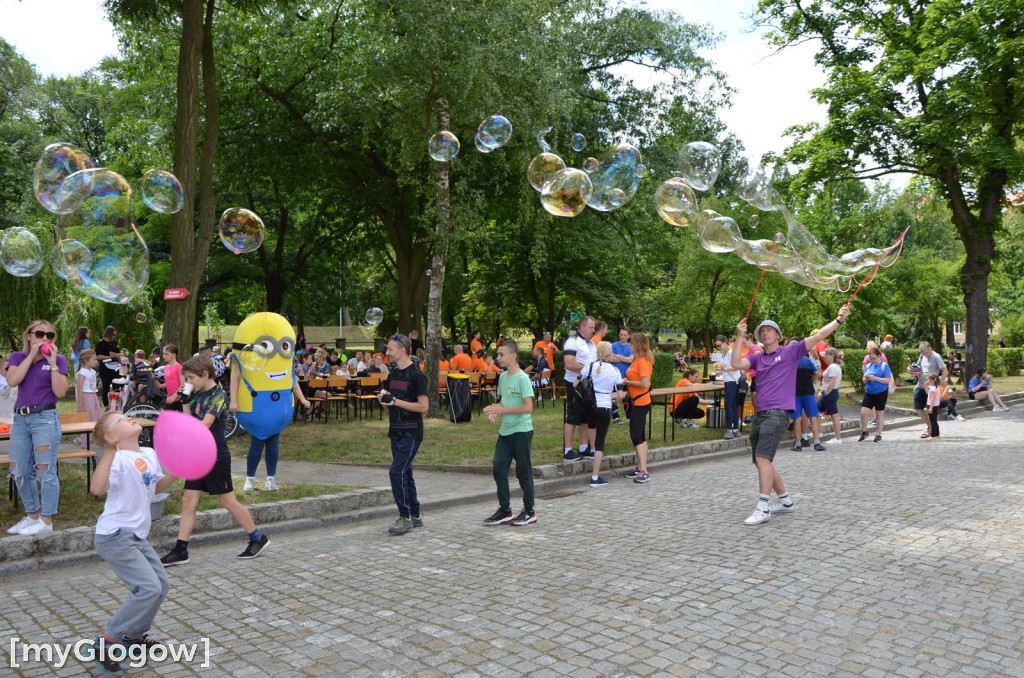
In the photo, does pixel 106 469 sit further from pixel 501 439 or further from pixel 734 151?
pixel 734 151

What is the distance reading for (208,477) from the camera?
636 cm

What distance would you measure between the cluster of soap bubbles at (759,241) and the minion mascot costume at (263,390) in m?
5.61

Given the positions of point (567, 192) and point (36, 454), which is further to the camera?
point (567, 192)

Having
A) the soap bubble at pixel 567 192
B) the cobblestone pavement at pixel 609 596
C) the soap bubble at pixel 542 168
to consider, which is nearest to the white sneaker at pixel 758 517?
the cobblestone pavement at pixel 609 596

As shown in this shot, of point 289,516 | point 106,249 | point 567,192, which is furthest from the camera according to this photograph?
point 567,192

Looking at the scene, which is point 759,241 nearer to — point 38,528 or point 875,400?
point 875,400

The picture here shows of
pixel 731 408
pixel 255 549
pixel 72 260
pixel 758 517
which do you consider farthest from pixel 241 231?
pixel 731 408

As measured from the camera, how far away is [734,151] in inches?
3022

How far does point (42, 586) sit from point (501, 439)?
13.6 ft

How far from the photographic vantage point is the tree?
21.0 metres

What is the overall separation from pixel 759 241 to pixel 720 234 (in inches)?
20.0

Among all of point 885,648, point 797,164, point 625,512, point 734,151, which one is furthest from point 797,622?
point 734,151

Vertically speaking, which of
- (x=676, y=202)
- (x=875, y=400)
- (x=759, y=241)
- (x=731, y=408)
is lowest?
(x=731, y=408)

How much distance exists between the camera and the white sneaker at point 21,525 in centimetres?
674
